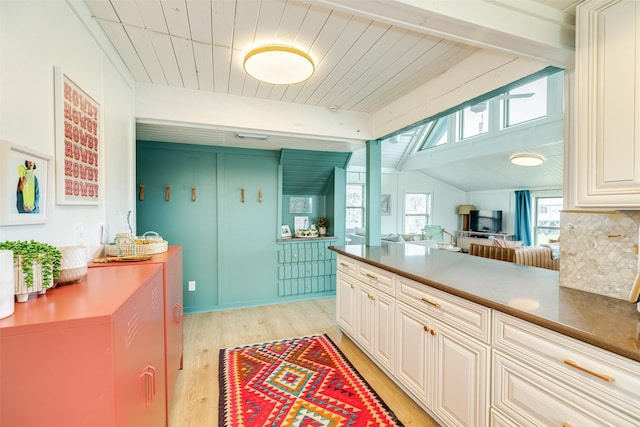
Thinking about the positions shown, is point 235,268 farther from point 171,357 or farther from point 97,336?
point 97,336

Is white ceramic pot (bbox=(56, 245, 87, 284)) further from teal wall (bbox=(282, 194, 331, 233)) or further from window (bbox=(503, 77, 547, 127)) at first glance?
window (bbox=(503, 77, 547, 127))

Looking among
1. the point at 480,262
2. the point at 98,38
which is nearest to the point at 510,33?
the point at 480,262

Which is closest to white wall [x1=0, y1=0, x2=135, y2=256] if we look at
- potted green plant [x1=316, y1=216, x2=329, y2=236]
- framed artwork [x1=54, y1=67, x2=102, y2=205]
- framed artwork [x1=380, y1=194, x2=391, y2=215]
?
framed artwork [x1=54, y1=67, x2=102, y2=205]

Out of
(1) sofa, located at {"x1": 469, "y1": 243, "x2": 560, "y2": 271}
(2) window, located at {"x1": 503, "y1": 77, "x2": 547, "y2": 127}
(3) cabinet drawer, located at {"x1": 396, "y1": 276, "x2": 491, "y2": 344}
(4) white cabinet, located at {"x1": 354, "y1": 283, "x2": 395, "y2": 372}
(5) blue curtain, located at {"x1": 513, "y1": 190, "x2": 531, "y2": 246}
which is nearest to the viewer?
(3) cabinet drawer, located at {"x1": 396, "y1": 276, "x2": 491, "y2": 344}

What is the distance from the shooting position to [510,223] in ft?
25.0

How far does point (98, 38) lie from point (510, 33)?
2.08m

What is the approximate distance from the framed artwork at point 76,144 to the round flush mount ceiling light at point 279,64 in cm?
88

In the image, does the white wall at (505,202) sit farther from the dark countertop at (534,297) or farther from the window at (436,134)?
the dark countertop at (534,297)

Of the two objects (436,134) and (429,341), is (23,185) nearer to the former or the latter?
(429,341)

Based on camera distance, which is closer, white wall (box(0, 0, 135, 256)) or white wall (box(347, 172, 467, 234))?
white wall (box(0, 0, 135, 256))

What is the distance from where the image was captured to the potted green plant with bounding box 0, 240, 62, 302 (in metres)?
0.88

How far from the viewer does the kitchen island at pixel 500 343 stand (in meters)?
0.95

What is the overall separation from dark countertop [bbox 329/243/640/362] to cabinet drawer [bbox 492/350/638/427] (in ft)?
0.66

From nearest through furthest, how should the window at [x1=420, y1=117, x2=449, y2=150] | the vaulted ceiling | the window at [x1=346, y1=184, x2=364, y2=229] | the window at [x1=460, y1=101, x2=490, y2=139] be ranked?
the vaulted ceiling
the window at [x1=460, y1=101, x2=490, y2=139]
the window at [x1=420, y1=117, x2=449, y2=150]
the window at [x1=346, y1=184, x2=364, y2=229]
